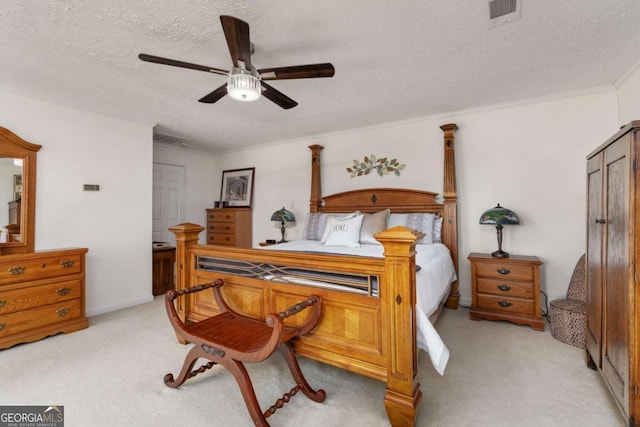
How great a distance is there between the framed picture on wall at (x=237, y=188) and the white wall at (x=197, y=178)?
0.80 ft

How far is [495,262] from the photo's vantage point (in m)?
2.96

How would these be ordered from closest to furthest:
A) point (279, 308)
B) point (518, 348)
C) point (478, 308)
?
point (279, 308) → point (518, 348) → point (478, 308)

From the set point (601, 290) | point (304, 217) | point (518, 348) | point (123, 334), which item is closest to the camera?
point (601, 290)

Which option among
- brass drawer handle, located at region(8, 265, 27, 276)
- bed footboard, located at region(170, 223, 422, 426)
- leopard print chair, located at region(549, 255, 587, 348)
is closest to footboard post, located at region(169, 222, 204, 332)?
bed footboard, located at region(170, 223, 422, 426)

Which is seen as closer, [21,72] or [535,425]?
[535,425]

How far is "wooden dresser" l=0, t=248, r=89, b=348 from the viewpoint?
2.55m

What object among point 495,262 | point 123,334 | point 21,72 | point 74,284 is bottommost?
point 123,334

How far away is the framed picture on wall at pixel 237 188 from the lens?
5414 mm

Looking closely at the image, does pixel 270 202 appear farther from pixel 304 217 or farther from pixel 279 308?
pixel 279 308

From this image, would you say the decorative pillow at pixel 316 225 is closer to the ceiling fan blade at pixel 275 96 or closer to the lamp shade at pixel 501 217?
the lamp shade at pixel 501 217

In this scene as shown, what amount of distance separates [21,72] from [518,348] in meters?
4.88

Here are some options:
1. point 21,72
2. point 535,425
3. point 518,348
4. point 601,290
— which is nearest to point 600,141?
point 601,290

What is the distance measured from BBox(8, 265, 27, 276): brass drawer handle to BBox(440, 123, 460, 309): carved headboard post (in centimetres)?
433

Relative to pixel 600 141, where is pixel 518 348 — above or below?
below
